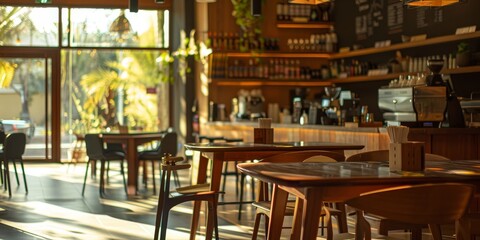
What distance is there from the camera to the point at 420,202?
3596 mm

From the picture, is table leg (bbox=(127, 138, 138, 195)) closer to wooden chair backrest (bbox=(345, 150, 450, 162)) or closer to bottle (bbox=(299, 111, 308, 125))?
bottle (bbox=(299, 111, 308, 125))

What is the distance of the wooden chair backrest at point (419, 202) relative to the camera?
3.59 metres

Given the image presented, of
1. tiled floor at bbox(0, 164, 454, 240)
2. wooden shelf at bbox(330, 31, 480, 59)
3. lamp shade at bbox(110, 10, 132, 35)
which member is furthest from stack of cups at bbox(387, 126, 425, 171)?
lamp shade at bbox(110, 10, 132, 35)

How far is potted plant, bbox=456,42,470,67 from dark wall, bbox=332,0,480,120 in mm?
240

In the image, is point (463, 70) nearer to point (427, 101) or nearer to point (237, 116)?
point (427, 101)

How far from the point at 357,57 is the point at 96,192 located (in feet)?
17.6

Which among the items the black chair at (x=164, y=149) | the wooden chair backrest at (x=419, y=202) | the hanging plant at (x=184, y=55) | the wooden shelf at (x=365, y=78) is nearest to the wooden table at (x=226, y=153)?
the wooden chair backrest at (x=419, y=202)

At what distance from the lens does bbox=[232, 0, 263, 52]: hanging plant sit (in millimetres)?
14125

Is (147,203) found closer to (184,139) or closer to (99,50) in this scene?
(184,139)

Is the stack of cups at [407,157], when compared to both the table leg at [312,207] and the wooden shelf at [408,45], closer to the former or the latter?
the table leg at [312,207]

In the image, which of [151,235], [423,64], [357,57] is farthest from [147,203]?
[357,57]

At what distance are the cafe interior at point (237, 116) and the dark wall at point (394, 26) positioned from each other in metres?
0.03

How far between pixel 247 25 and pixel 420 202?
1088cm

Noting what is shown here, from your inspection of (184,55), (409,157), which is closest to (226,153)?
(409,157)
